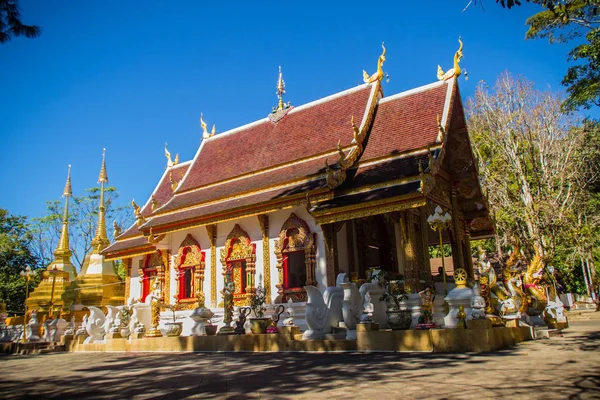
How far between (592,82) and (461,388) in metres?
17.0

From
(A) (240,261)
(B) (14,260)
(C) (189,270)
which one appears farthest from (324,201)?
(B) (14,260)

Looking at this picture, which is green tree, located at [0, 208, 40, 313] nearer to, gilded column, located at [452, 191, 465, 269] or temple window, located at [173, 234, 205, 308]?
temple window, located at [173, 234, 205, 308]

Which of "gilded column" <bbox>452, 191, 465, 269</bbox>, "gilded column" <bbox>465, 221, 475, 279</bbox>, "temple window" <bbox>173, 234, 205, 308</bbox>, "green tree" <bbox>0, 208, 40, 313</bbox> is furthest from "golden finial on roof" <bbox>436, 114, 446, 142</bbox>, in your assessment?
"green tree" <bbox>0, 208, 40, 313</bbox>

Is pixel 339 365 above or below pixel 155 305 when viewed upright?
below

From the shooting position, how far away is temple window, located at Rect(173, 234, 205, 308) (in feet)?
45.6

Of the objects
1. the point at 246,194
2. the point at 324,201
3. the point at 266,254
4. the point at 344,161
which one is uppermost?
the point at 344,161

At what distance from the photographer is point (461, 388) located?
13.6ft

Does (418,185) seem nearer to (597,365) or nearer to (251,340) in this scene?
(251,340)

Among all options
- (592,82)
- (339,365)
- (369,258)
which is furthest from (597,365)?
(592,82)

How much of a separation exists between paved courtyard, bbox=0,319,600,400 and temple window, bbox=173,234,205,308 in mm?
6285

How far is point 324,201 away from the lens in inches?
449

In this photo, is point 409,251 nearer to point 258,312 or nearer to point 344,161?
point 344,161

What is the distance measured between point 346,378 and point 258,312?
6.02 m

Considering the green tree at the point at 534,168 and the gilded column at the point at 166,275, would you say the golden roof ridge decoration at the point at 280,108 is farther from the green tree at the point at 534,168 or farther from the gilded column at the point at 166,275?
the green tree at the point at 534,168
